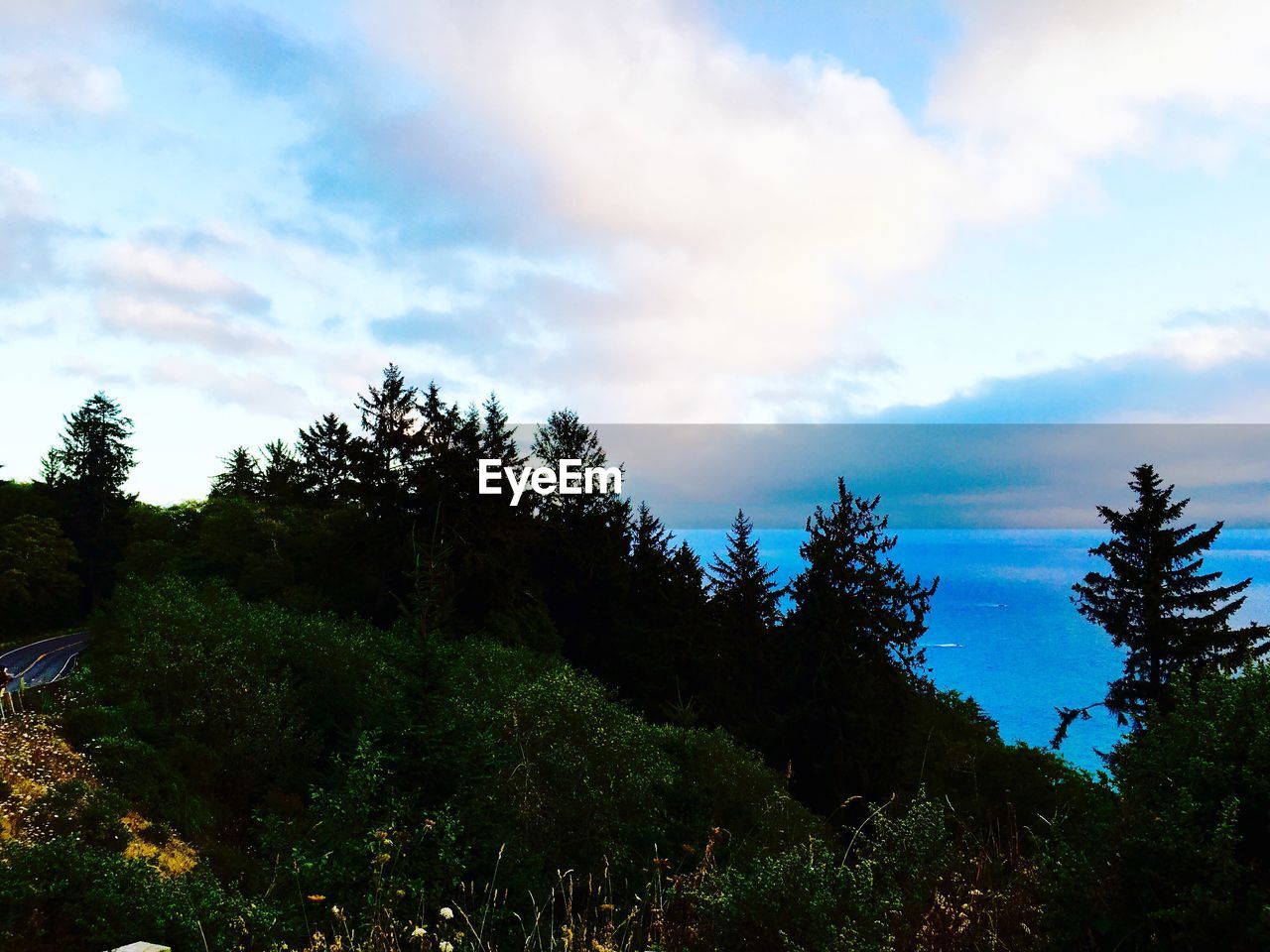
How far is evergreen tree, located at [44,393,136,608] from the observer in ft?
252

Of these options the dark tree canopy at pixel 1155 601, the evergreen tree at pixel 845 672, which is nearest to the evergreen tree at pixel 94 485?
the evergreen tree at pixel 845 672

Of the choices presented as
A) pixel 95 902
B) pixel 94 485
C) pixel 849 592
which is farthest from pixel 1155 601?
pixel 94 485

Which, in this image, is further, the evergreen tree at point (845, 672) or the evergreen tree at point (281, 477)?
the evergreen tree at point (281, 477)

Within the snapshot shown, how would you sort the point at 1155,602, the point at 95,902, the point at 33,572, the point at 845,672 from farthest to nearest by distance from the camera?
the point at 33,572 < the point at 845,672 < the point at 1155,602 < the point at 95,902

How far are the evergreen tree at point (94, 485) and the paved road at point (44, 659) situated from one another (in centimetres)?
1085

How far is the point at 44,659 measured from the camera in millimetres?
54000

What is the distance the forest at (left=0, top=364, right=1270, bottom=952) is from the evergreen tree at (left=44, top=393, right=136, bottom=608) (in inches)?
237

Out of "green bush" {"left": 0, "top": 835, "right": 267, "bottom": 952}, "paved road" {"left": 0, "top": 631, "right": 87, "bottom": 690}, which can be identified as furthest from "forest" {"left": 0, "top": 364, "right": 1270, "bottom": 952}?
"paved road" {"left": 0, "top": 631, "right": 87, "bottom": 690}

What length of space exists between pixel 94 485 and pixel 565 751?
82.4 m

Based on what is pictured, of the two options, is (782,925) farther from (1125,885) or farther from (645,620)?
(645,620)

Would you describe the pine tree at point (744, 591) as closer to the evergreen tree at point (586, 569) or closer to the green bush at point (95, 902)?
the evergreen tree at point (586, 569)

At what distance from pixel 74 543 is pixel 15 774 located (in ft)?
241

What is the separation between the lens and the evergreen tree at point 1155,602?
36250 mm

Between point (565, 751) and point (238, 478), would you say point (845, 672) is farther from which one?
point (238, 478)
